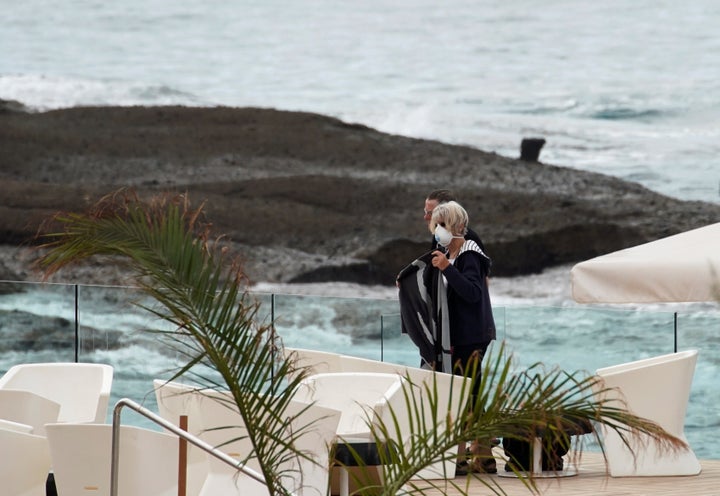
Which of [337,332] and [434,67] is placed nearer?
[337,332]

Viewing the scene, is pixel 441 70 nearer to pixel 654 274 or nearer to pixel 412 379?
pixel 412 379

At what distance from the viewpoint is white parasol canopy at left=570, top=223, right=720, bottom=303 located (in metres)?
4.45

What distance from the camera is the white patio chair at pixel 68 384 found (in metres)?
5.62

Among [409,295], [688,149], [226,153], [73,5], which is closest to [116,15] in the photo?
[73,5]

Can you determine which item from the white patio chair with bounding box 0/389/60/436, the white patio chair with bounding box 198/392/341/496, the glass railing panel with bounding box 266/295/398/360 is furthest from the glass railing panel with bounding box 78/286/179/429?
the white patio chair with bounding box 198/392/341/496

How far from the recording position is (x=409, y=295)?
523 centimetres

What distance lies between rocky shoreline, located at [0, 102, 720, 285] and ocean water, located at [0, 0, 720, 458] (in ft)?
0.65

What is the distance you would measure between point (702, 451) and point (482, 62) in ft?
29.0

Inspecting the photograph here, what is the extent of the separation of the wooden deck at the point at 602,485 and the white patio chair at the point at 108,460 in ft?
4.26

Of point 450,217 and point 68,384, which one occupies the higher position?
point 450,217

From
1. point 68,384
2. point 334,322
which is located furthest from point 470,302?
point 334,322

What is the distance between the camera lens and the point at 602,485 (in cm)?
516

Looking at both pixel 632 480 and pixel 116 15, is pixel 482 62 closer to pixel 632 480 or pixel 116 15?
pixel 116 15

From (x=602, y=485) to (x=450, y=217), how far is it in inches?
49.4
